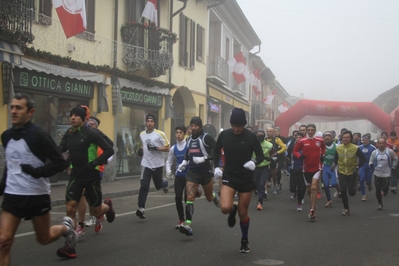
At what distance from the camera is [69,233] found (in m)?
5.90

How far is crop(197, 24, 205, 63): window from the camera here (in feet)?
84.9

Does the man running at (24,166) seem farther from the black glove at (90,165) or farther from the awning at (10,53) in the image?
the awning at (10,53)

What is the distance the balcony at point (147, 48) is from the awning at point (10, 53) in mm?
6377

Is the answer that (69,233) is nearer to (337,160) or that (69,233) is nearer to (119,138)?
(337,160)

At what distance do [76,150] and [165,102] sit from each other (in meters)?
15.5

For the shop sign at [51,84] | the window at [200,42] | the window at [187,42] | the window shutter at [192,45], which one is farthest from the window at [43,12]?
the window at [200,42]

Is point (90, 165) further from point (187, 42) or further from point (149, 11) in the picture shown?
point (187, 42)

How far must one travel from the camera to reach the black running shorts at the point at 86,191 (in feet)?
22.4

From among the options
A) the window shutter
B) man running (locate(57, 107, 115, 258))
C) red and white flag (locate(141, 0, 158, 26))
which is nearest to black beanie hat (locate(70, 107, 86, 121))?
man running (locate(57, 107, 115, 258))

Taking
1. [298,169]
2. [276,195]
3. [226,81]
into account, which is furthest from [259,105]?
[298,169]

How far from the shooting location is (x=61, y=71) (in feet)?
50.4

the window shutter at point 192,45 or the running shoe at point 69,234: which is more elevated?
the window shutter at point 192,45

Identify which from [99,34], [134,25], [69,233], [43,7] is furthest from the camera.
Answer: [134,25]

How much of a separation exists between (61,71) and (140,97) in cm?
530
